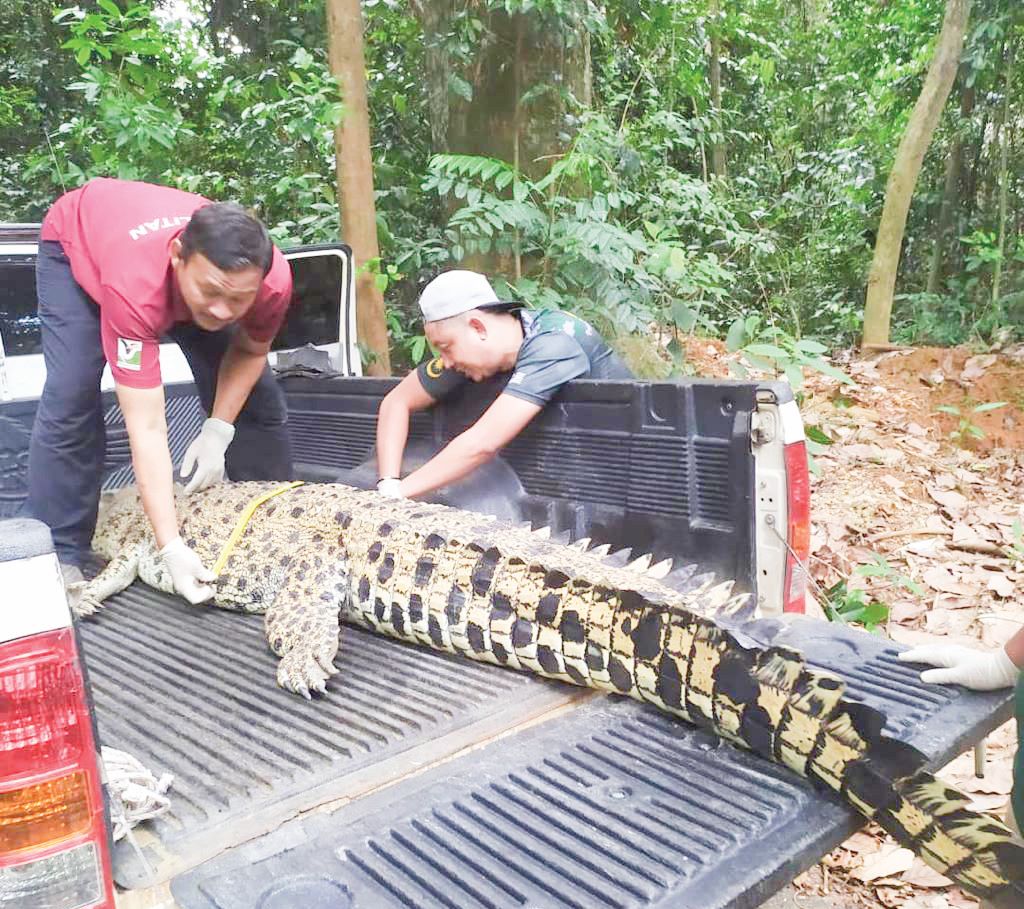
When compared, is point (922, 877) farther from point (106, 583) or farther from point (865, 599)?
point (106, 583)

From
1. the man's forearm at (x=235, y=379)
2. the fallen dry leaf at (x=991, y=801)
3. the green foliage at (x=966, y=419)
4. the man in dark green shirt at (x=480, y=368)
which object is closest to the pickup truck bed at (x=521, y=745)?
the man in dark green shirt at (x=480, y=368)

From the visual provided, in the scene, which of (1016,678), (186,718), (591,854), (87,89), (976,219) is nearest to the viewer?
(591,854)

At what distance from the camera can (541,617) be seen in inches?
88.0

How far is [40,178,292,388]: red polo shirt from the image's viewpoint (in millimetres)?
2668

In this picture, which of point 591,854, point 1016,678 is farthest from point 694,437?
point 591,854

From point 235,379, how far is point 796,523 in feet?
7.15

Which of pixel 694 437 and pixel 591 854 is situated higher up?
pixel 694 437

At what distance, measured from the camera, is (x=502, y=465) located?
3.12m

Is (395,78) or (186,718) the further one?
(395,78)

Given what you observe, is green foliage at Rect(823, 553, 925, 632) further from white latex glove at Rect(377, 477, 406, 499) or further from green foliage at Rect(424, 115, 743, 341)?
white latex glove at Rect(377, 477, 406, 499)

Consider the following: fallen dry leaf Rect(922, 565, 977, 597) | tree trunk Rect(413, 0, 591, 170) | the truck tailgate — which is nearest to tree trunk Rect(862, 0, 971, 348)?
tree trunk Rect(413, 0, 591, 170)

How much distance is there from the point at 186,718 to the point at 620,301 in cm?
377

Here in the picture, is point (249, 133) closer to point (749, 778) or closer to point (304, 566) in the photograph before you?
point (304, 566)

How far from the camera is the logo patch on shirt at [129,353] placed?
2666 mm
